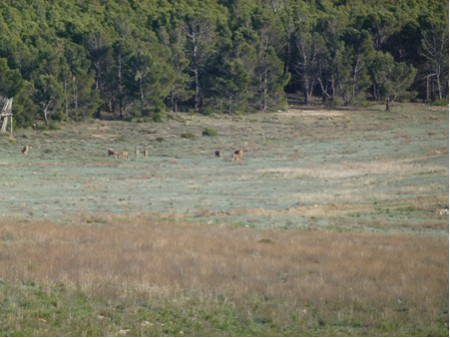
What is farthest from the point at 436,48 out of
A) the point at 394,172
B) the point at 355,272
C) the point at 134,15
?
the point at 355,272

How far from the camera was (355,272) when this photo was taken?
15.5 meters

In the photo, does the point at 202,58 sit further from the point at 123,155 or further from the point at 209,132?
A: the point at 123,155

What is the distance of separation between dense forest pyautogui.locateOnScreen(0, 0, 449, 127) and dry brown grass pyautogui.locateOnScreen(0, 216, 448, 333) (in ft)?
162

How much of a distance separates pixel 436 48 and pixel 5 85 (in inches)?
1786

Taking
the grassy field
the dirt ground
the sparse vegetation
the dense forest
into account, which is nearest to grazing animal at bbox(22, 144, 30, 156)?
the dirt ground

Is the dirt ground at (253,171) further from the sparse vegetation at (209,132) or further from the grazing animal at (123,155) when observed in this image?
the grazing animal at (123,155)

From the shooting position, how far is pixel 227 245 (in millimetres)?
18828

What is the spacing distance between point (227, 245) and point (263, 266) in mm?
2851

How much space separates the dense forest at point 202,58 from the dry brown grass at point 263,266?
49.5m

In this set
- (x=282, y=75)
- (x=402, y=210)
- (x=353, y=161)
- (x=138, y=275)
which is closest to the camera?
(x=138, y=275)

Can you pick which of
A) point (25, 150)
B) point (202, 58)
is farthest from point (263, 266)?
point (202, 58)

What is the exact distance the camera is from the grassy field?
12055 millimetres

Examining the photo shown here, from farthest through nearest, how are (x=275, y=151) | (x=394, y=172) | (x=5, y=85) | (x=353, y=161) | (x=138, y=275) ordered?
1. (x=5, y=85)
2. (x=275, y=151)
3. (x=353, y=161)
4. (x=394, y=172)
5. (x=138, y=275)

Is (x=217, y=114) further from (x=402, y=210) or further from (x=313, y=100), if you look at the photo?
(x=402, y=210)
